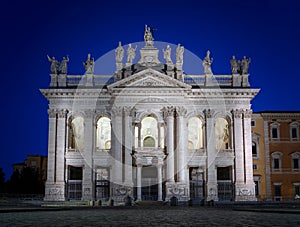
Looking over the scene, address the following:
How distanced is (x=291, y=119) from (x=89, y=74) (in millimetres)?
26318

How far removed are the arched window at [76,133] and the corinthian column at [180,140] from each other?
1241cm

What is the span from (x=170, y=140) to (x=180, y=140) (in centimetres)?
117

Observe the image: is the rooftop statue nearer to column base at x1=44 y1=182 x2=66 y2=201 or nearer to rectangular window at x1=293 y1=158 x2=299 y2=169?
rectangular window at x1=293 y1=158 x2=299 y2=169

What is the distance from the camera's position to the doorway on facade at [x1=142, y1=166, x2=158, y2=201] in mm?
51125

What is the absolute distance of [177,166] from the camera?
168ft

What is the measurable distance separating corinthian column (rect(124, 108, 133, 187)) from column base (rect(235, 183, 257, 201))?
39.8 feet

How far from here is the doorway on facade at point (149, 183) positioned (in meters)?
51.1

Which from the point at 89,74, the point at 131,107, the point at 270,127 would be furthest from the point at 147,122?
the point at 270,127

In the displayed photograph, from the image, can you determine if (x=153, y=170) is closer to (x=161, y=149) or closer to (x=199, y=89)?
(x=161, y=149)

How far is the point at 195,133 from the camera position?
59812mm

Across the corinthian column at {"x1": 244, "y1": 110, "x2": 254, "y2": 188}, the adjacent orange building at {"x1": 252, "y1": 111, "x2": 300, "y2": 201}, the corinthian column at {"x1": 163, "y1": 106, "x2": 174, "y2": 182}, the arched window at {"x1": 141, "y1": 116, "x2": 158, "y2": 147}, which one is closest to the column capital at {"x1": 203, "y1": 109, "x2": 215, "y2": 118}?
the corinthian column at {"x1": 244, "y1": 110, "x2": 254, "y2": 188}

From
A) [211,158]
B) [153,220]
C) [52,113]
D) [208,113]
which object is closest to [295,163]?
[211,158]

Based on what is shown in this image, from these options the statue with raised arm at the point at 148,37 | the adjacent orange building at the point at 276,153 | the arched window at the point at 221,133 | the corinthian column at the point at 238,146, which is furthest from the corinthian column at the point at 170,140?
the adjacent orange building at the point at 276,153

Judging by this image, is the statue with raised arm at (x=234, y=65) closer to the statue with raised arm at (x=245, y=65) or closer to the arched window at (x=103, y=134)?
the statue with raised arm at (x=245, y=65)
